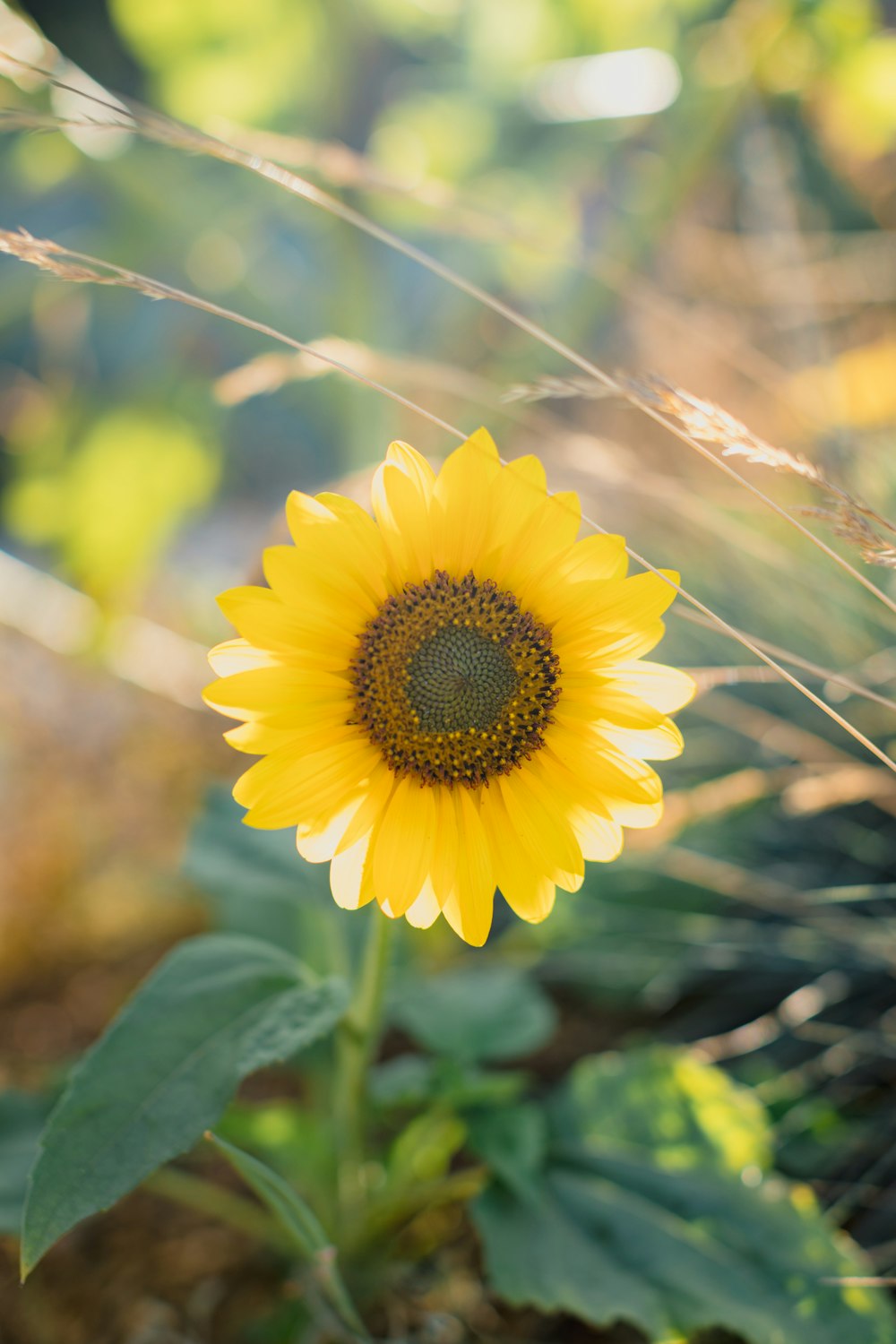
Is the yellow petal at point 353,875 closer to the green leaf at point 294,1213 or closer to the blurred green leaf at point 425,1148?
the green leaf at point 294,1213

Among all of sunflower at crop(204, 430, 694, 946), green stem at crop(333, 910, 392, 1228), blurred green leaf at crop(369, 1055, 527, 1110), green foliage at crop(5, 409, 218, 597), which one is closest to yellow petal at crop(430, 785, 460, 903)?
sunflower at crop(204, 430, 694, 946)

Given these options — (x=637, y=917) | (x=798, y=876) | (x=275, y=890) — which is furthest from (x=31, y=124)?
(x=798, y=876)

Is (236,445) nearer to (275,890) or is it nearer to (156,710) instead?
(156,710)

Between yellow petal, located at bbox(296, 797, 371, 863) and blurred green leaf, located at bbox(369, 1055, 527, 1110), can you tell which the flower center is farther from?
blurred green leaf, located at bbox(369, 1055, 527, 1110)

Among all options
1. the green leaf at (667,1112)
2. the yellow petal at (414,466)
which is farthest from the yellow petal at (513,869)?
the green leaf at (667,1112)

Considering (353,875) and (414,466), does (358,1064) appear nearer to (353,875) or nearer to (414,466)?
(353,875)

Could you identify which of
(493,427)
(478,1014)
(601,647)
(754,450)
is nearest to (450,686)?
(601,647)
